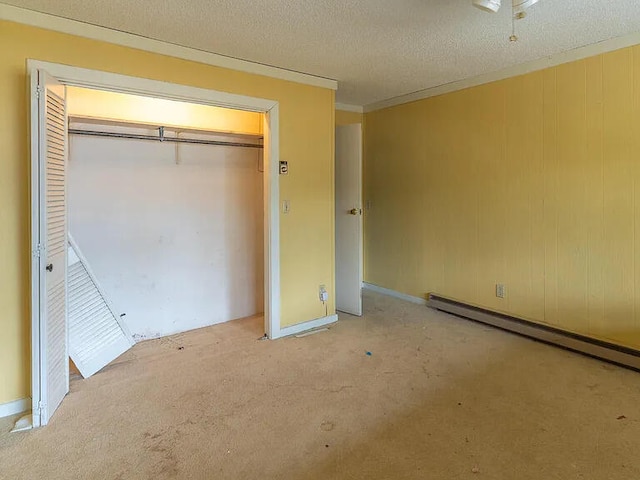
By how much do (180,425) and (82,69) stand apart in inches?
87.5

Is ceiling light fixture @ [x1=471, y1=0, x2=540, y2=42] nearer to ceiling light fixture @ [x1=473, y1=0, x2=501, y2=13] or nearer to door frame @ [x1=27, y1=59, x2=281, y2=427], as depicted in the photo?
ceiling light fixture @ [x1=473, y1=0, x2=501, y2=13]

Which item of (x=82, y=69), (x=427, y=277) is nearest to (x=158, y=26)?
(x=82, y=69)

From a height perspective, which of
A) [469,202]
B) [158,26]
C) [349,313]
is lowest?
[349,313]

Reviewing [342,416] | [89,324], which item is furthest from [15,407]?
A: [342,416]

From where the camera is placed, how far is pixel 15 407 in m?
2.29

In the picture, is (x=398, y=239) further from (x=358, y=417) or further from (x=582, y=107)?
(x=358, y=417)

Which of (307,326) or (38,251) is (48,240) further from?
(307,326)

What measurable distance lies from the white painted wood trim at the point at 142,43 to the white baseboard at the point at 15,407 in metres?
2.19

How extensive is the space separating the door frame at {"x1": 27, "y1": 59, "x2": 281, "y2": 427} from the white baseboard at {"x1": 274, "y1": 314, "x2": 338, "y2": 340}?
0.07 m

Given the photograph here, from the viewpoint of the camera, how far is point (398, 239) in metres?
4.75

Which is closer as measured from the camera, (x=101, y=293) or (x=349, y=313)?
(x=101, y=293)

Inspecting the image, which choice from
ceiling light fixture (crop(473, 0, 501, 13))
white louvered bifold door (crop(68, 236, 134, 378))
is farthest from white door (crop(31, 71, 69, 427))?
ceiling light fixture (crop(473, 0, 501, 13))

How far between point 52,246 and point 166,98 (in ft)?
4.22

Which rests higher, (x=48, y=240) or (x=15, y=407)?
(x=48, y=240)
